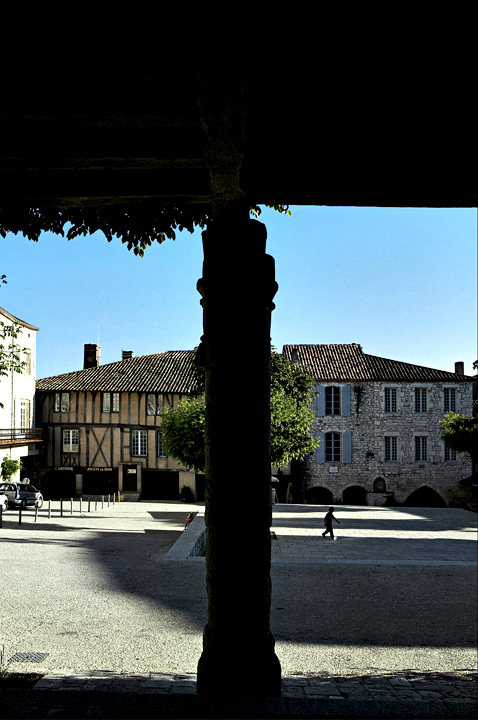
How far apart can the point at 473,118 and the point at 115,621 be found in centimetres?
759

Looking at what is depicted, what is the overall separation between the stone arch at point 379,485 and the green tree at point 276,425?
10.0m

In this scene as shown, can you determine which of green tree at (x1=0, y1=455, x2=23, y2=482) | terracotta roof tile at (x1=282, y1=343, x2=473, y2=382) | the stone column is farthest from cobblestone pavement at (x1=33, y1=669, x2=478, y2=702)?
terracotta roof tile at (x1=282, y1=343, x2=473, y2=382)

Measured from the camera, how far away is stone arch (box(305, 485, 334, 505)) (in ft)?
109

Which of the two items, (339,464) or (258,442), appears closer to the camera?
(258,442)

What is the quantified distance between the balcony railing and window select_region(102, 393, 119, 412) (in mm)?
3959

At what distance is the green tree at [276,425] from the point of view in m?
20.3

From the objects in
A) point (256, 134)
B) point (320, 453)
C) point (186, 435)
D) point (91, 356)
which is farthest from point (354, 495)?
point (256, 134)

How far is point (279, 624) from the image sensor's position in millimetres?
8406

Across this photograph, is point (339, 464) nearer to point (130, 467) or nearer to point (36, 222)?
point (130, 467)

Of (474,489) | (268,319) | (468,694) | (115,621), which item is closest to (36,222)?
(268,319)

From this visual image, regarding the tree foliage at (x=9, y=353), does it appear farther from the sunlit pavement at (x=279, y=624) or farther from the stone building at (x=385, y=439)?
the stone building at (x=385, y=439)

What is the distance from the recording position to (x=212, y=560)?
152 inches

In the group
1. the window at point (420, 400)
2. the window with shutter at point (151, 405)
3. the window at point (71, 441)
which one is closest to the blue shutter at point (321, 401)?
the window at point (420, 400)

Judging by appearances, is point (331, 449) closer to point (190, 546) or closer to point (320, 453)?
point (320, 453)
